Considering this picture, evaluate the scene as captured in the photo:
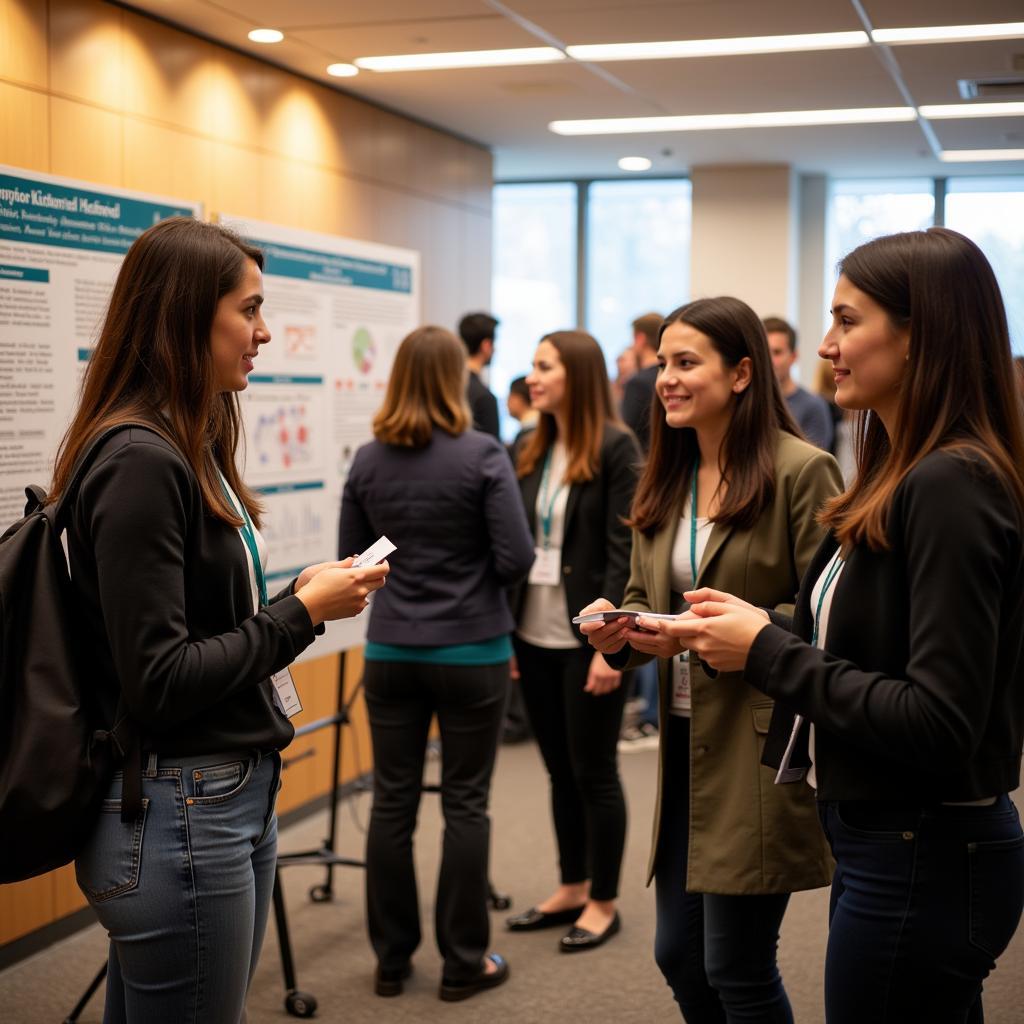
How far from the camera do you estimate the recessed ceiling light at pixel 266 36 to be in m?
4.27

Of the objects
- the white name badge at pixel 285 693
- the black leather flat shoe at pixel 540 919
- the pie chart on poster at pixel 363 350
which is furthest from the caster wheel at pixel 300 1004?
the pie chart on poster at pixel 363 350

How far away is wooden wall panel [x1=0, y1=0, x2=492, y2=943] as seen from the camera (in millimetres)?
3555

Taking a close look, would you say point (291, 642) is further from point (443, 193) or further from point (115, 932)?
point (443, 193)

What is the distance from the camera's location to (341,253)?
189 inches

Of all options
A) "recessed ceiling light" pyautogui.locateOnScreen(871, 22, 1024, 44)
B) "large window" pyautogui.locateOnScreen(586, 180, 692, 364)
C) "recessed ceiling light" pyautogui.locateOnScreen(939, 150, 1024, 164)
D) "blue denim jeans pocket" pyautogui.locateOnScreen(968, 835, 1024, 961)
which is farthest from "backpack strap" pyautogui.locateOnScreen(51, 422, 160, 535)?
"large window" pyautogui.locateOnScreen(586, 180, 692, 364)

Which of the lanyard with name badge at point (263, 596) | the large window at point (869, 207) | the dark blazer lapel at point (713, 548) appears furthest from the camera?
the large window at point (869, 207)

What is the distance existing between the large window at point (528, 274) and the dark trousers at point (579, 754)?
5.36 metres

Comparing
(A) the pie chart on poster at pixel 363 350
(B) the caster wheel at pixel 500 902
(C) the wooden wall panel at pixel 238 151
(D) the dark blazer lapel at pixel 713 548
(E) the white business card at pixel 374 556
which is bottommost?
(B) the caster wheel at pixel 500 902

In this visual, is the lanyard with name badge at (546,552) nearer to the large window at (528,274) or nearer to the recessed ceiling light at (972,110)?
the recessed ceiling light at (972,110)

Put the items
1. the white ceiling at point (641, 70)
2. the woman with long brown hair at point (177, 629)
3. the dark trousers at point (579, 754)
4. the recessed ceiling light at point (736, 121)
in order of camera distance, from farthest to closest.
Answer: the recessed ceiling light at point (736, 121)
the white ceiling at point (641, 70)
the dark trousers at point (579, 754)
the woman with long brown hair at point (177, 629)

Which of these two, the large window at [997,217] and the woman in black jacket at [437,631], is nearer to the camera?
the woman in black jacket at [437,631]

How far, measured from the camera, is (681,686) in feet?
7.79

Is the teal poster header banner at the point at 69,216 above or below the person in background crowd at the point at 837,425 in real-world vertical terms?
above

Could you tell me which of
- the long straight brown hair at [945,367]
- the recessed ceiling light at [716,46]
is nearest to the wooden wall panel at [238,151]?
the recessed ceiling light at [716,46]
